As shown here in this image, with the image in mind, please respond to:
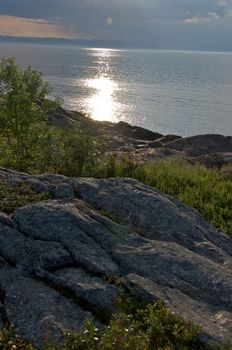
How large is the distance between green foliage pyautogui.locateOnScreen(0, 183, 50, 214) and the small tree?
9.12 meters

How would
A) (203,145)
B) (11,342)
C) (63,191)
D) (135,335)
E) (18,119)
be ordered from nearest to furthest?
(11,342), (135,335), (63,191), (18,119), (203,145)

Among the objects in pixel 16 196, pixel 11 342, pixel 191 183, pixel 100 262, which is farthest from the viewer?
pixel 191 183

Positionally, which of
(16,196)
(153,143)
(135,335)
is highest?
(16,196)

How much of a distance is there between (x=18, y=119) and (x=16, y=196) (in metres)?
11.2

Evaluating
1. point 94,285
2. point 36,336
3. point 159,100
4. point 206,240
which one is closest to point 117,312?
point 94,285

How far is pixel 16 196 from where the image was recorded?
10977mm

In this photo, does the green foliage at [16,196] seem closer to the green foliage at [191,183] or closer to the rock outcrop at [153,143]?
the green foliage at [191,183]

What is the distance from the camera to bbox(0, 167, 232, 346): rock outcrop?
7.73 m

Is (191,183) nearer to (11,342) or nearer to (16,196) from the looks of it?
(16,196)

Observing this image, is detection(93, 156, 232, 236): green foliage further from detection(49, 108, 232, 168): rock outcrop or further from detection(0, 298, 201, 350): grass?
detection(49, 108, 232, 168): rock outcrop

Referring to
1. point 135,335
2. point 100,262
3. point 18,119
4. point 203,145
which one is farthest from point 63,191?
point 203,145

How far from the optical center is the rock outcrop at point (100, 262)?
7.73 meters

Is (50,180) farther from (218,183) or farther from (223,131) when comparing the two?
Result: (223,131)

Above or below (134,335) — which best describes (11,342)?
below
